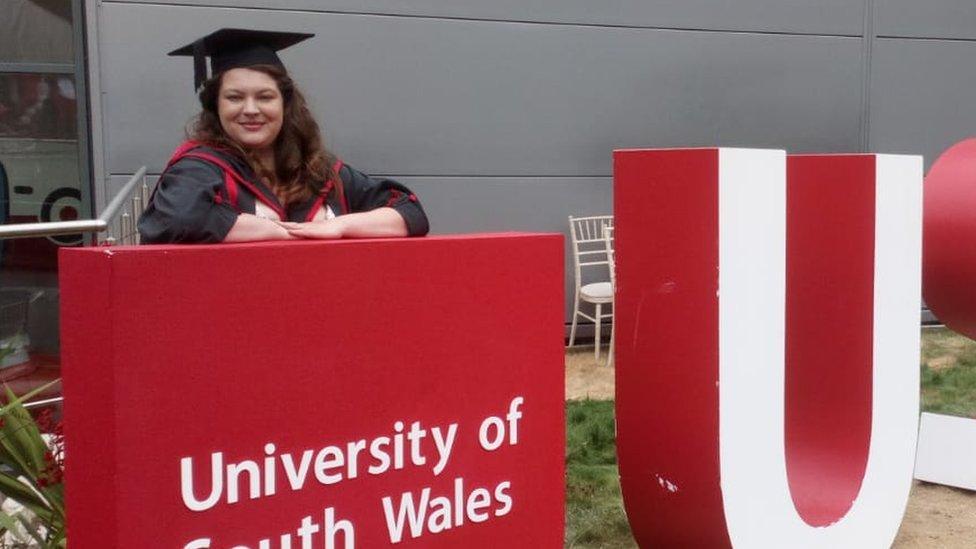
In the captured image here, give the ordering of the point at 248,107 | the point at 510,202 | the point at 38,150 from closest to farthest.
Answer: the point at 248,107 → the point at 38,150 → the point at 510,202

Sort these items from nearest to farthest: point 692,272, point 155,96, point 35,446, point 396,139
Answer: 1. point 35,446
2. point 692,272
3. point 155,96
4. point 396,139

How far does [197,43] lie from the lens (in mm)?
2395

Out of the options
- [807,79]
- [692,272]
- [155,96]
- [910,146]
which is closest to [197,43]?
[692,272]

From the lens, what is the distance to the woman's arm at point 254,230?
205 cm

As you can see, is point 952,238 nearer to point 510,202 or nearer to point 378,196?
point 378,196

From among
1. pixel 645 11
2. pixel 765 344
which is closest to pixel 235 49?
pixel 765 344

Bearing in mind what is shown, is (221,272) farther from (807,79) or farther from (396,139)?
(807,79)

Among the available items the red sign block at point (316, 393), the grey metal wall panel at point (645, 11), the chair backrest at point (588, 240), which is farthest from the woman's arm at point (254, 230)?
the chair backrest at point (588, 240)

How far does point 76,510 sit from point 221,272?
1.72ft

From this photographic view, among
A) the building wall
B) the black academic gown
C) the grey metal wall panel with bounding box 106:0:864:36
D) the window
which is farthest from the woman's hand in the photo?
the grey metal wall panel with bounding box 106:0:864:36

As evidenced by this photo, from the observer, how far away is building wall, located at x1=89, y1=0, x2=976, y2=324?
6.22 meters

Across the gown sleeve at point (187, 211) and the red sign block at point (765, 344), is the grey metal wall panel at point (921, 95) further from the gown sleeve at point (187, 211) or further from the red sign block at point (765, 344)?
the gown sleeve at point (187, 211)

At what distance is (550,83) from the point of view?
7.09m

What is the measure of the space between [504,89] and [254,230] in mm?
5111
